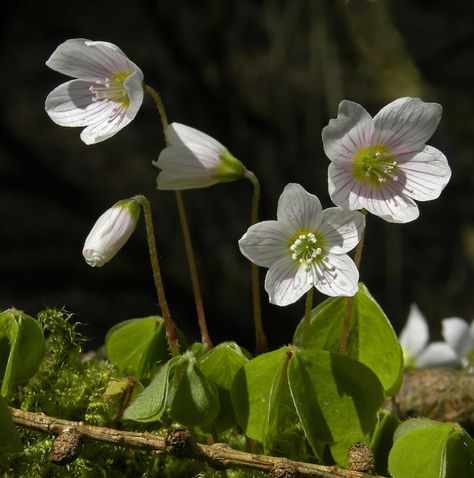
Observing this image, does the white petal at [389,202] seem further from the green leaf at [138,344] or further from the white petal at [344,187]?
the green leaf at [138,344]

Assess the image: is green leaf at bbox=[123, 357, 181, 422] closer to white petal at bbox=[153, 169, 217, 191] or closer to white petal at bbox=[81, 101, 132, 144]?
white petal at bbox=[153, 169, 217, 191]

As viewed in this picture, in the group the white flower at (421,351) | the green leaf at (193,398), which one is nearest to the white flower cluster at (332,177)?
the green leaf at (193,398)

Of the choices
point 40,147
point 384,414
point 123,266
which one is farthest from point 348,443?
point 40,147

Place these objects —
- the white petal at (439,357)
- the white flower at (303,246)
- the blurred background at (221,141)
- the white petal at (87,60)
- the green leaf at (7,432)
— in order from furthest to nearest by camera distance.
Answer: the blurred background at (221,141), the white petal at (439,357), the white petal at (87,60), the white flower at (303,246), the green leaf at (7,432)

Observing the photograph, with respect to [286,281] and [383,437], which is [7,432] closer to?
Result: [286,281]

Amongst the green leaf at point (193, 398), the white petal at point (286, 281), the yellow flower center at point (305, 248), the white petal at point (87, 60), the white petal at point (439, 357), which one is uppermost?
the white petal at point (87, 60)

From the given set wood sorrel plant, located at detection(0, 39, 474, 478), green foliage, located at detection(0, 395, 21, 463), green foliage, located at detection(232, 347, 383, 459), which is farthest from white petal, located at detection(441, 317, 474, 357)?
green foliage, located at detection(0, 395, 21, 463)
